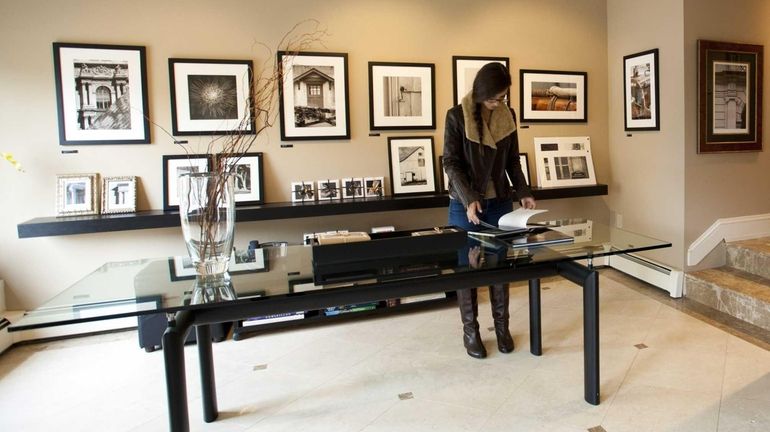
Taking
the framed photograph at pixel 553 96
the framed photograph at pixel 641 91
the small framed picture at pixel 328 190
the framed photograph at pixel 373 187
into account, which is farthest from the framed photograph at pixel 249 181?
the framed photograph at pixel 641 91

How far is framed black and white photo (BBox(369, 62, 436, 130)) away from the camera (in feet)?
12.5

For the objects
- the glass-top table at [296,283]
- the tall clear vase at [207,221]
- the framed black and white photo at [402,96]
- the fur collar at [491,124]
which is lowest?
the glass-top table at [296,283]

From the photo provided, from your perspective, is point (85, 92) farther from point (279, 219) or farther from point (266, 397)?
point (266, 397)

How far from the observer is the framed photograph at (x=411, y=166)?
3.87 m

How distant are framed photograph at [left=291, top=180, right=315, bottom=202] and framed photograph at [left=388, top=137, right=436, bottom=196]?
66cm

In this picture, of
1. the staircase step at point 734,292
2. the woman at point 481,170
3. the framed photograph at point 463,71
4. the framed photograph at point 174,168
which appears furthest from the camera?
the framed photograph at point 463,71

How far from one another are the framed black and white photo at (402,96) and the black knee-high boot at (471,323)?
168cm

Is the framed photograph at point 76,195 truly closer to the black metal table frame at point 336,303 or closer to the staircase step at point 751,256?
the black metal table frame at point 336,303

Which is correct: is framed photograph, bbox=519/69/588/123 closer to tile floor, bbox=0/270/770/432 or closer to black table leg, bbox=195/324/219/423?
tile floor, bbox=0/270/770/432

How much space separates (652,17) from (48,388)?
4.86 meters

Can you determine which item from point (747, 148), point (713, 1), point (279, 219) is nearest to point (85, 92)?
point (279, 219)

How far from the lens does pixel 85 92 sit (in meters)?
3.27

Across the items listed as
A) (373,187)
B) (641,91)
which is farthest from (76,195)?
(641,91)

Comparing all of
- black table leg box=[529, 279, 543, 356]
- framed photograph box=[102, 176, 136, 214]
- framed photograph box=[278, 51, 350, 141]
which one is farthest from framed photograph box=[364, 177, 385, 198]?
framed photograph box=[102, 176, 136, 214]
